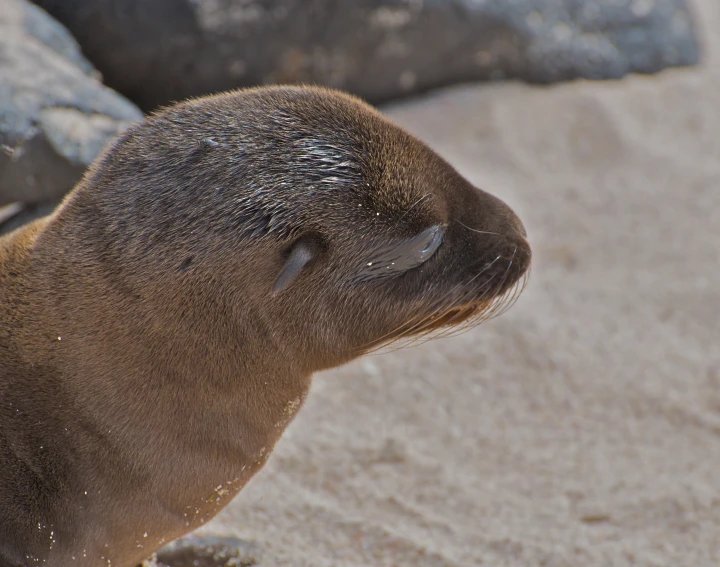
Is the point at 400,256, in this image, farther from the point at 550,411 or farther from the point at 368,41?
the point at 368,41

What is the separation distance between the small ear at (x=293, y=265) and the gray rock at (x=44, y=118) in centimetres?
182

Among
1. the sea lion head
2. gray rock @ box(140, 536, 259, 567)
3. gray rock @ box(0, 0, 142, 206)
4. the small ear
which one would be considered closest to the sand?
gray rock @ box(140, 536, 259, 567)

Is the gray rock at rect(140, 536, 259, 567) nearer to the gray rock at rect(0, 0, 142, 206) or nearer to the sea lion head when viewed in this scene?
the sea lion head

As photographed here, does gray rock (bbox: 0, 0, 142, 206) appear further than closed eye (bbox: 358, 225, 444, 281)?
Yes

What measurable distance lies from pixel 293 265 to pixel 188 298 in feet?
0.93

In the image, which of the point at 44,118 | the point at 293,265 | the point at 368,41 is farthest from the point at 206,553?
the point at 368,41

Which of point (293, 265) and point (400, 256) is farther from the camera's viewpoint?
point (400, 256)

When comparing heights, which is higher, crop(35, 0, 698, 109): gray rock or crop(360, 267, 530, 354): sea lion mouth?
crop(360, 267, 530, 354): sea lion mouth

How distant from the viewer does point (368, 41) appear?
239 inches

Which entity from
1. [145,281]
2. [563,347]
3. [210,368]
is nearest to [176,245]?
[145,281]

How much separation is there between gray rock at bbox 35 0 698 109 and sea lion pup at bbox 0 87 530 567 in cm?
279

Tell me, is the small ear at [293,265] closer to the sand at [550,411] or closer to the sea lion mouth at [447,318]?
the sea lion mouth at [447,318]

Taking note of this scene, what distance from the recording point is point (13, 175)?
12.6 ft

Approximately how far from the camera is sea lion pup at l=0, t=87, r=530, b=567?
2.41m
